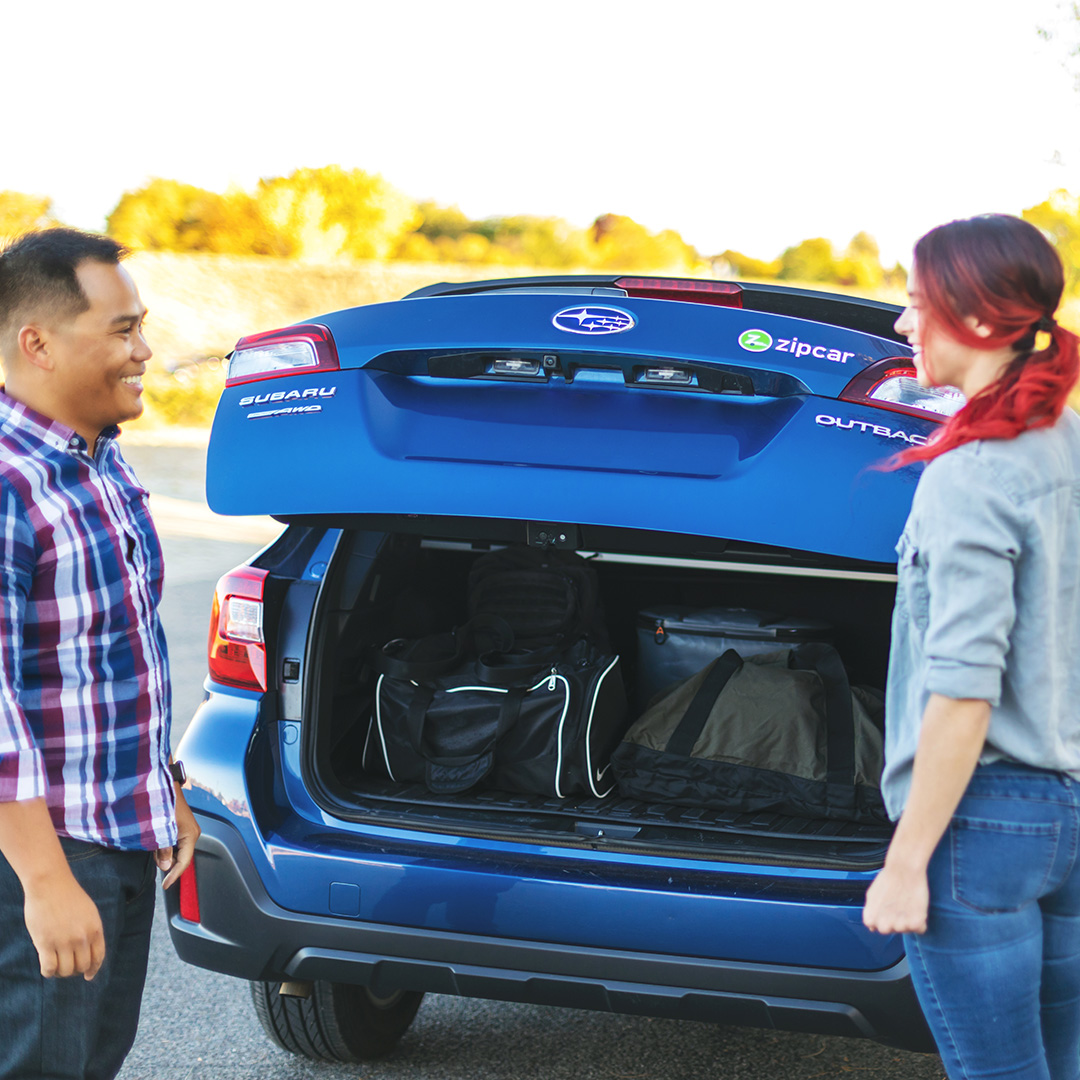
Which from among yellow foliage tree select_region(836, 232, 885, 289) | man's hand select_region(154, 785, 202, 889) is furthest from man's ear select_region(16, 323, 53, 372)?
A: yellow foliage tree select_region(836, 232, 885, 289)

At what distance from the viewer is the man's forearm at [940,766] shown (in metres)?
1.35

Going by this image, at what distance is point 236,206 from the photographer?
50.3 m

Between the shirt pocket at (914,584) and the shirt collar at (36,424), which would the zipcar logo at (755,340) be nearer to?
the shirt pocket at (914,584)

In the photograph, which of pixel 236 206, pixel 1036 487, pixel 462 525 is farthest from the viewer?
pixel 236 206

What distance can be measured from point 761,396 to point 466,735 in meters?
1.10

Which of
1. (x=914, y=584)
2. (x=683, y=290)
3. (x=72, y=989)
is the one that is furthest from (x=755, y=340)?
(x=72, y=989)

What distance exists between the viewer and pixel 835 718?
2.69 meters

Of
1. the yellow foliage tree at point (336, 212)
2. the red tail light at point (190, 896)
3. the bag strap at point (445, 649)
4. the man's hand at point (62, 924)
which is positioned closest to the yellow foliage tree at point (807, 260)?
the yellow foliage tree at point (336, 212)

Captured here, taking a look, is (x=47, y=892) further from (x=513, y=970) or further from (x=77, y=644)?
(x=513, y=970)

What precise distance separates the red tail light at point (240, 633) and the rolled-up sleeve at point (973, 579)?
5.12 feet

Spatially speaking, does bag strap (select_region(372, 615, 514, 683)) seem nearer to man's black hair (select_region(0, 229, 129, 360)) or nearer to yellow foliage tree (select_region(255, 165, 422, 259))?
man's black hair (select_region(0, 229, 129, 360))

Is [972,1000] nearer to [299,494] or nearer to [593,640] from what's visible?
[299,494]

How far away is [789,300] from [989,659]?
1.60m

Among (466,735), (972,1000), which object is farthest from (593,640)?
(972,1000)
